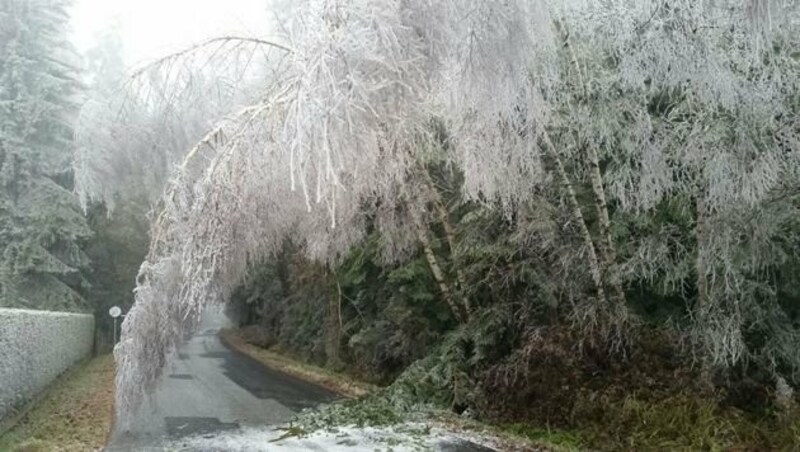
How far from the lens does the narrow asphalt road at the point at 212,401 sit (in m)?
10.3

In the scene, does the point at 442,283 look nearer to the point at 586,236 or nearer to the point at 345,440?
the point at 586,236

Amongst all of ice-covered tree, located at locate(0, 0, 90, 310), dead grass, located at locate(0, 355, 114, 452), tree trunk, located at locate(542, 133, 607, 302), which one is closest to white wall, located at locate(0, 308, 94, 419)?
dead grass, located at locate(0, 355, 114, 452)

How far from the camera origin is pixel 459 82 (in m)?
6.37

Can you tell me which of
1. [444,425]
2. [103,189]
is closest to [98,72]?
[103,189]

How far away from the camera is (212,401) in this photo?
13.9m

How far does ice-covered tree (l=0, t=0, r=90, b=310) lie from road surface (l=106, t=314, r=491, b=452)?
516 cm

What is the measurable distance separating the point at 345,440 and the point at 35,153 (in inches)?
659

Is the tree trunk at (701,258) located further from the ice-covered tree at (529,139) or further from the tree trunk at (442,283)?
the tree trunk at (442,283)

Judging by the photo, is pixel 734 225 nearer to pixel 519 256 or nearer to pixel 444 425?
pixel 519 256

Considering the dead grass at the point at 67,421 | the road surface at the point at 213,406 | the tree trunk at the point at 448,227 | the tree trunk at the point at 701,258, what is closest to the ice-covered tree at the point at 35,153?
the road surface at the point at 213,406

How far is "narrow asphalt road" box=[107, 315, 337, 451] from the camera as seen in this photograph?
10281 mm

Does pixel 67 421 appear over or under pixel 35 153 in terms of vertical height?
under

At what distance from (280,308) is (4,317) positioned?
62.3 feet

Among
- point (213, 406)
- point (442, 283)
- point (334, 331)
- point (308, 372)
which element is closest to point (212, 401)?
point (213, 406)
